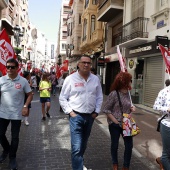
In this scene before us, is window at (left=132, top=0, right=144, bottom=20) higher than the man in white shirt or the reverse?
higher

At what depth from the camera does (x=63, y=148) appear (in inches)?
202

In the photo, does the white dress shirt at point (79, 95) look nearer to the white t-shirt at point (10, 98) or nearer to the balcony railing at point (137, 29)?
the white t-shirt at point (10, 98)

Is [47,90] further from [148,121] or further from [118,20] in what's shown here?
[118,20]

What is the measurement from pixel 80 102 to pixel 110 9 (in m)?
13.3

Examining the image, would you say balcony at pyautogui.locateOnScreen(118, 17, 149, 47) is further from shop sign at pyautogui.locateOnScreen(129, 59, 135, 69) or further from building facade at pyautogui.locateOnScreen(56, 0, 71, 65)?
building facade at pyautogui.locateOnScreen(56, 0, 71, 65)

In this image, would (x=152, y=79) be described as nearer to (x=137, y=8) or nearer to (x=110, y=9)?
(x=137, y=8)

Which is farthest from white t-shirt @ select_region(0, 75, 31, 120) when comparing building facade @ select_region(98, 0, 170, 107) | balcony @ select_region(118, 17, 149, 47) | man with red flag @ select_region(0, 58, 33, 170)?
balcony @ select_region(118, 17, 149, 47)

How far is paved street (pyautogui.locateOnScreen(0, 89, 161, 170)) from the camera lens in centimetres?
423

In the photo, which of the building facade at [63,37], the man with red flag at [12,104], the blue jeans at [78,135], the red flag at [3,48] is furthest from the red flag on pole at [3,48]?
the building facade at [63,37]

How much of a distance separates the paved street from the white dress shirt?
4.01 feet

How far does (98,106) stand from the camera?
3.74 m

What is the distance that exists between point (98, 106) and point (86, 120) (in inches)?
12.6

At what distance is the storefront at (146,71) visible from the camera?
36.5 feet

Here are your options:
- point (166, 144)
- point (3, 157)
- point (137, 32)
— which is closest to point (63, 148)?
point (3, 157)
